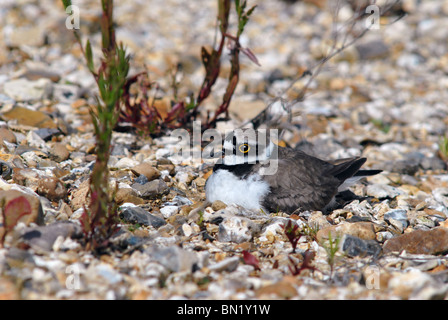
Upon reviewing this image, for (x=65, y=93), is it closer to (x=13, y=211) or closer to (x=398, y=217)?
(x=13, y=211)

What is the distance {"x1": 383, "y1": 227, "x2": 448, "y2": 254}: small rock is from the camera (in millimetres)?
4246

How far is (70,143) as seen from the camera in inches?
243

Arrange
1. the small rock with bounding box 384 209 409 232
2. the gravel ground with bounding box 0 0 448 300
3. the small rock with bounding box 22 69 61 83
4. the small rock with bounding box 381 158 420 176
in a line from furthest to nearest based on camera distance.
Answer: the small rock with bounding box 22 69 61 83, the small rock with bounding box 381 158 420 176, the small rock with bounding box 384 209 409 232, the gravel ground with bounding box 0 0 448 300

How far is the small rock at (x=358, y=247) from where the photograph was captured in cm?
419

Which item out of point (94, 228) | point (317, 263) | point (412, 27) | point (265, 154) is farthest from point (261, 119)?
point (412, 27)

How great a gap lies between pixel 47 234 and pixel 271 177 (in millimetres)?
2444

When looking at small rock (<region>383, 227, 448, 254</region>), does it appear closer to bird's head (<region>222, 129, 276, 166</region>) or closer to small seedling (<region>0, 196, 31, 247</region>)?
bird's head (<region>222, 129, 276, 166</region>)

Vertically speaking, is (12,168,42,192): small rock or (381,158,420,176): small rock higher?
(381,158,420,176): small rock

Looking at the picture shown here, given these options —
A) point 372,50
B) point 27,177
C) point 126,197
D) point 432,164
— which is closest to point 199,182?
point 126,197

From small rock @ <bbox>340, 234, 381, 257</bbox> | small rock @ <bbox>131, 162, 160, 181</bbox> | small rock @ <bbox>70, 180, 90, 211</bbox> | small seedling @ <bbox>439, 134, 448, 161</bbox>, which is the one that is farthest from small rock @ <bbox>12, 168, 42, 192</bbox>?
small seedling @ <bbox>439, 134, 448, 161</bbox>

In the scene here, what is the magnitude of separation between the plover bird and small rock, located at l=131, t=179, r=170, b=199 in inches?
17.7

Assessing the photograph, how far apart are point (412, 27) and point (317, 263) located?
30.5 ft
